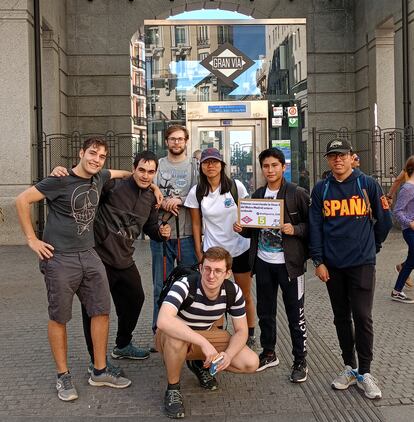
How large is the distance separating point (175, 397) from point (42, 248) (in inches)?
56.5

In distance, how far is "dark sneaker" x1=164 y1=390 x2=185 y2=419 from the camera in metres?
3.80

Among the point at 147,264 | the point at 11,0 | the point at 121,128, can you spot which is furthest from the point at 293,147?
the point at 11,0

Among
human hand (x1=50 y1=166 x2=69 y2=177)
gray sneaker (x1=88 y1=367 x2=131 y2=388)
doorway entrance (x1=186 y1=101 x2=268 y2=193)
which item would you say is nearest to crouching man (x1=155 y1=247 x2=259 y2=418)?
gray sneaker (x1=88 y1=367 x2=131 y2=388)

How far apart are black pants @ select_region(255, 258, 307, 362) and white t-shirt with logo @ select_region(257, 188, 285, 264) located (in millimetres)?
42

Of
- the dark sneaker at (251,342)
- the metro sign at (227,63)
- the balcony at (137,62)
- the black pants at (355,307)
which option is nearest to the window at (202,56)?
the metro sign at (227,63)

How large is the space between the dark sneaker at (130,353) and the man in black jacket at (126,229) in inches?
5.3

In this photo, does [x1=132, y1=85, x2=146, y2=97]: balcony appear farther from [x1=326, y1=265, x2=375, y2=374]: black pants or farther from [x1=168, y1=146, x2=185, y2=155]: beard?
[x1=326, y1=265, x2=375, y2=374]: black pants

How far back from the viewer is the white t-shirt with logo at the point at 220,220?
4820 millimetres

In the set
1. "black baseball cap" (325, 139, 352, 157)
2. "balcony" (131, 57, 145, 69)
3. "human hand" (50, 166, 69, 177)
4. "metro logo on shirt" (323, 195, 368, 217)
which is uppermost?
"balcony" (131, 57, 145, 69)

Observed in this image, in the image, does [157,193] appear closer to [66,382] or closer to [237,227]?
[237,227]

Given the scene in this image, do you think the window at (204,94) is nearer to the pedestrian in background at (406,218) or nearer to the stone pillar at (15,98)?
the stone pillar at (15,98)

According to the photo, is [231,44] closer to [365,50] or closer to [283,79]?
[283,79]

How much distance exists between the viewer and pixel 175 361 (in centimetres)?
387

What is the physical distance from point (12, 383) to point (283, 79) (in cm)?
1178
